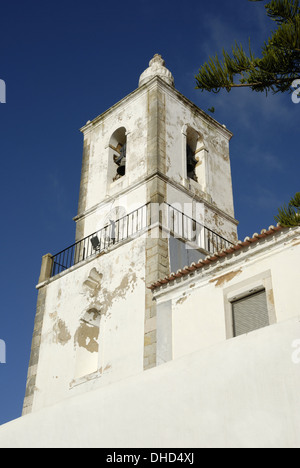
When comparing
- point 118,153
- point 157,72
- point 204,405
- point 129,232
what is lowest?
point 204,405

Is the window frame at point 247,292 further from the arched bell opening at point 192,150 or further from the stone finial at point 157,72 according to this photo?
the stone finial at point 157,72

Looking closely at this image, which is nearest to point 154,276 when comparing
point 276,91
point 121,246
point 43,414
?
point 121,246

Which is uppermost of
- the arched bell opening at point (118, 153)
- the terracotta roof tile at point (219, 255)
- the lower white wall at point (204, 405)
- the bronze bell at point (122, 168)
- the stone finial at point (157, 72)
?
the stone finial at point (157, 72)

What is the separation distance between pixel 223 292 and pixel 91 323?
4.08 meters

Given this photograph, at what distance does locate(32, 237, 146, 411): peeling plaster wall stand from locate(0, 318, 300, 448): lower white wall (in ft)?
15.1

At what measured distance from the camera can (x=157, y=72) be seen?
19.6m

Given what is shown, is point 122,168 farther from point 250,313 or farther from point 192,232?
point 250,313

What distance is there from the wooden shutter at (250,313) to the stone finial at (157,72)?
31.8 feet

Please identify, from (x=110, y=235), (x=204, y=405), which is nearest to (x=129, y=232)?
(x=110, y=235)

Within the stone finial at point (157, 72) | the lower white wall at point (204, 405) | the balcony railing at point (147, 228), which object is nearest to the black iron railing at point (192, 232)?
the balcony railing at point (147, 228)

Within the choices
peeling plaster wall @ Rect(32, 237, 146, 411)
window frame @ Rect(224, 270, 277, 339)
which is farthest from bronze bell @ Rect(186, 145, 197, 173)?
window frame @ Rect(224, 270, 277, 339)

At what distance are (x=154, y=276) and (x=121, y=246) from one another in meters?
1.68

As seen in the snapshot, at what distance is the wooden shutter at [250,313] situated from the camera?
11.3m

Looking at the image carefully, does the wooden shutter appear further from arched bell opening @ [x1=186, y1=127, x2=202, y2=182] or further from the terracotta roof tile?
arched bell opening @ [x1=186, y1=127, x2=202, y2=182]
